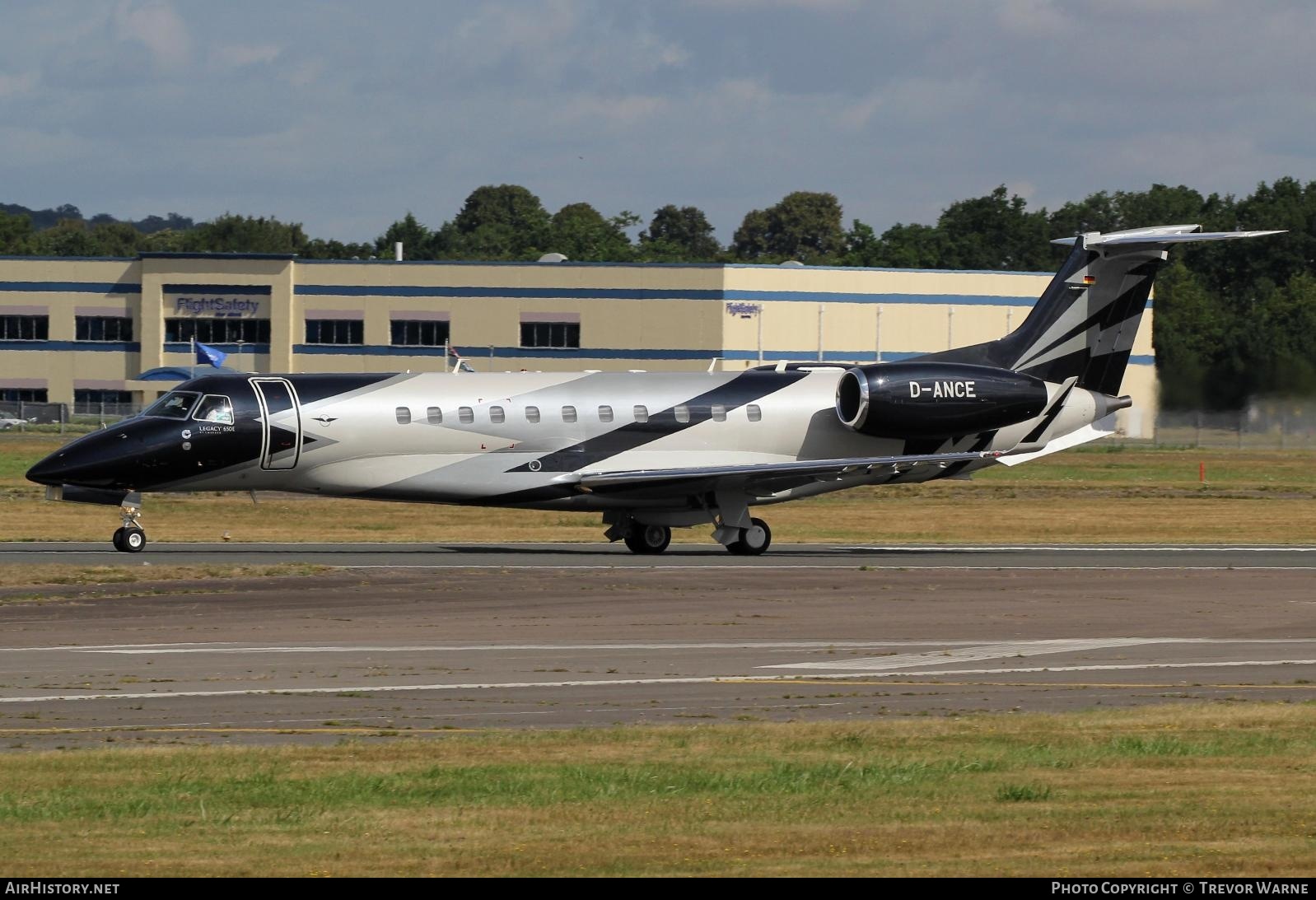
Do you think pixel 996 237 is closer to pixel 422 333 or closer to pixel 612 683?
pixel 422 333

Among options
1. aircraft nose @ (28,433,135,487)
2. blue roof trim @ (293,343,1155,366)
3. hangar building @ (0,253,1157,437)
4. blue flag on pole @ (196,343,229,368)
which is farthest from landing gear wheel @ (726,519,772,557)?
blue roof trim @ (293,343,1155,366)

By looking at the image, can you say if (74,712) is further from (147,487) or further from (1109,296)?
(1109,296)

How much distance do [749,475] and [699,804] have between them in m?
22.8

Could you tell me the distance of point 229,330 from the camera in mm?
106000

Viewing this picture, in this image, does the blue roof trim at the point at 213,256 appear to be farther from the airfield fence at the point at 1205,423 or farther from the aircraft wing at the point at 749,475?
the aircraft wing at the point at 749,475

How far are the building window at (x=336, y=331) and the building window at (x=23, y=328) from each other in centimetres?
1641

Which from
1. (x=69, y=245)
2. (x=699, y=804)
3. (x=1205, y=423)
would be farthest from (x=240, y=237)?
(x=699, y=804)

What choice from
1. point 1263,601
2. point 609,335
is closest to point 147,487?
point 1263,601

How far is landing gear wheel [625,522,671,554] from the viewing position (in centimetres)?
3659

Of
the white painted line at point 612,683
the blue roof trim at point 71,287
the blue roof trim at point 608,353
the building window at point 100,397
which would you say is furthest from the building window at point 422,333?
the white painted line at point 612,683

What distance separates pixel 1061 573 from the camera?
106 feet

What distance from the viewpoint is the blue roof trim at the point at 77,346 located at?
107000 millimetres

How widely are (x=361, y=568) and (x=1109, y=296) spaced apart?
668 inches

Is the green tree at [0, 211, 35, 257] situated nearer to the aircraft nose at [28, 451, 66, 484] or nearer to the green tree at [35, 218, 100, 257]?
the green tree at [35, 218, 100, 257]
